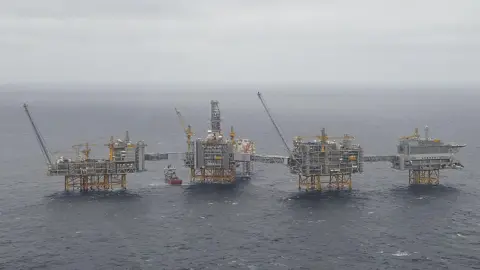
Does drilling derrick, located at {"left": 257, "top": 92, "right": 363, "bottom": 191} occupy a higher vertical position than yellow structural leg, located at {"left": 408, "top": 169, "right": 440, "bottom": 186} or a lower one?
higher

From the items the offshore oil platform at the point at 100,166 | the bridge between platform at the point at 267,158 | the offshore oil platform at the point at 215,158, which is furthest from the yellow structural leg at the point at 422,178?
the offshore oil platform at the point at 100,166

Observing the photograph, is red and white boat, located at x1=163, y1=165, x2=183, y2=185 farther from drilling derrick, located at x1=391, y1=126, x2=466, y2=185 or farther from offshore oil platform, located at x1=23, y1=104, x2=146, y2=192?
drilling derrick, located at x1=391, y1=126, x2=466, y2=185

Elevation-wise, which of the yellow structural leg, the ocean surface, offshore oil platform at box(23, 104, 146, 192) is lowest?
the ocean surface

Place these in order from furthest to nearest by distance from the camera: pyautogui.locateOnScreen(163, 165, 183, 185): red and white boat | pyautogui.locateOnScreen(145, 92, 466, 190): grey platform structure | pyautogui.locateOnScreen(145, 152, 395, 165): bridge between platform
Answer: pyautogui.locateOnScreen(163, 165, 183, 185): red and white boat < pyautogui.locateOnScreen(145, 152, 395, 165): bridge between platform < pyautogui.locateOnScreen(145, 92, 466, 190): grey platform structure

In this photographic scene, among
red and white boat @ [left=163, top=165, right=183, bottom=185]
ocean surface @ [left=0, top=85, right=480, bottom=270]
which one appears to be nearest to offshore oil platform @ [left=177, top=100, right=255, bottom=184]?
red and white boat @ [left=163, top=165, right=183, bottom=185]

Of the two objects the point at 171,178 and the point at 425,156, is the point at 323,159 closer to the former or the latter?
the point at 425,156

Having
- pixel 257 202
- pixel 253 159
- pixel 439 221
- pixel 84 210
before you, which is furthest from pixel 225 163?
pixel 439 221

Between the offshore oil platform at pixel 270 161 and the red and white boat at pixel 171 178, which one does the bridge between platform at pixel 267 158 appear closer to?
the offshore oil platform at pixel 270 161

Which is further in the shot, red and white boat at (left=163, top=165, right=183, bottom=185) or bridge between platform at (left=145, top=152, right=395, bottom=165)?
red and white boat at (left=163, top=165, right=183, bottom=185)
